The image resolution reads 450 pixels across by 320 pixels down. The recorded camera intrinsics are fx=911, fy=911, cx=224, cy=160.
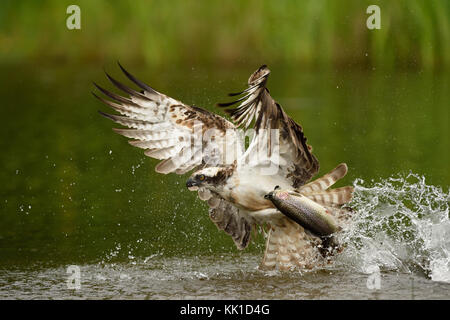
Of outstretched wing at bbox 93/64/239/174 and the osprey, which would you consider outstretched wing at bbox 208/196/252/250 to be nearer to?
the osprey

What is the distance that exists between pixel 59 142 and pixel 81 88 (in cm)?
417

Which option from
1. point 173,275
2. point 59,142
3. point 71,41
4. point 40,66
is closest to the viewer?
point 173,275

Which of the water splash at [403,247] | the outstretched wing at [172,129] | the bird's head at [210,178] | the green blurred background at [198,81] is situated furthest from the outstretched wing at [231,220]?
the green blurred background at [198,81]

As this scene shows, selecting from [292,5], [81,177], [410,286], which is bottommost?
[410,286]

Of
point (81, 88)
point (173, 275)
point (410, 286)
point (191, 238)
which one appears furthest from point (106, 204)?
point (81, 88)

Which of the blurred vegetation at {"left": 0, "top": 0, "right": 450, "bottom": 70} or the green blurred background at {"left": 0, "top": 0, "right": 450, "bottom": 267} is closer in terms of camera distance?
the green blurred background at {"left": 0, "top": 0, "right": 450, "bottom": 267}

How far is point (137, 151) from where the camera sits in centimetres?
1137

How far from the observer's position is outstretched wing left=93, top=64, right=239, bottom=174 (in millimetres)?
7363

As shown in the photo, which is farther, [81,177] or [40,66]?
[40,66]

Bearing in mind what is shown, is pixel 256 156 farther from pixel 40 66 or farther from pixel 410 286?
pixel 40 66

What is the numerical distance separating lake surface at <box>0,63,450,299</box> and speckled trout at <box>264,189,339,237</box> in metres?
0.34

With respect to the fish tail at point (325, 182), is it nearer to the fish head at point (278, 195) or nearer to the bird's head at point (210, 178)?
the fish head at point (278, 195)

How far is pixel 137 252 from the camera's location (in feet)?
24.9

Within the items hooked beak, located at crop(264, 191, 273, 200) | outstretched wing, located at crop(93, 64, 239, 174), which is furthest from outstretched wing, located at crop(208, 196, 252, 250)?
hooked beak, located at crop(264, 191, 273, 200)
